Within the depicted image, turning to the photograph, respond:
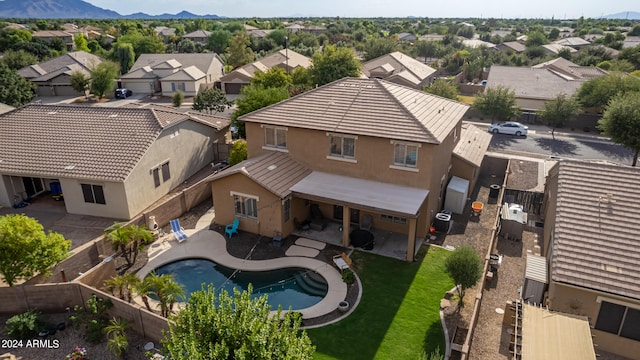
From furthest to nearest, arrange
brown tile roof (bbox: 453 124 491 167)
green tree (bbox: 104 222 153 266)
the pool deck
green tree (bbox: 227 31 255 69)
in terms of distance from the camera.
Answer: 1. green tree (bbox: 227 31 255 69)
2. brown tile roof (bbox: 453 124 491 167)
3. green tree (bbox: 104 222 153 266)
4. the pool deck

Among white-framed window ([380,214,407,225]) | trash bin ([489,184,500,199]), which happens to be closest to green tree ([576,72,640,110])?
trash bin ([489,184,500,199])

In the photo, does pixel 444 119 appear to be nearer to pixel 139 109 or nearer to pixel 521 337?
pixel 521 337

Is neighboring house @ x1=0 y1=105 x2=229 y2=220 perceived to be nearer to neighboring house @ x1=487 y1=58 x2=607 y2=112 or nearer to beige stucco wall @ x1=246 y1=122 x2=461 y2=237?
beige stucco wall @ x1=246 y1=122 x2=461 y2=237

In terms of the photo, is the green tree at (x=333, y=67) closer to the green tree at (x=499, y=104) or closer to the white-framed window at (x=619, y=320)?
the green tree at (x=499, y=104)

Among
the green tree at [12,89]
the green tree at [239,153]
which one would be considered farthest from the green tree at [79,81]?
the green tree at [239,153]

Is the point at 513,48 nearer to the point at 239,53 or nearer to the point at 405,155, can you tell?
the point at 239,53

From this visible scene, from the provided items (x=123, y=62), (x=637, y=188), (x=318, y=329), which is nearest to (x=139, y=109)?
(x=318, y=329)
